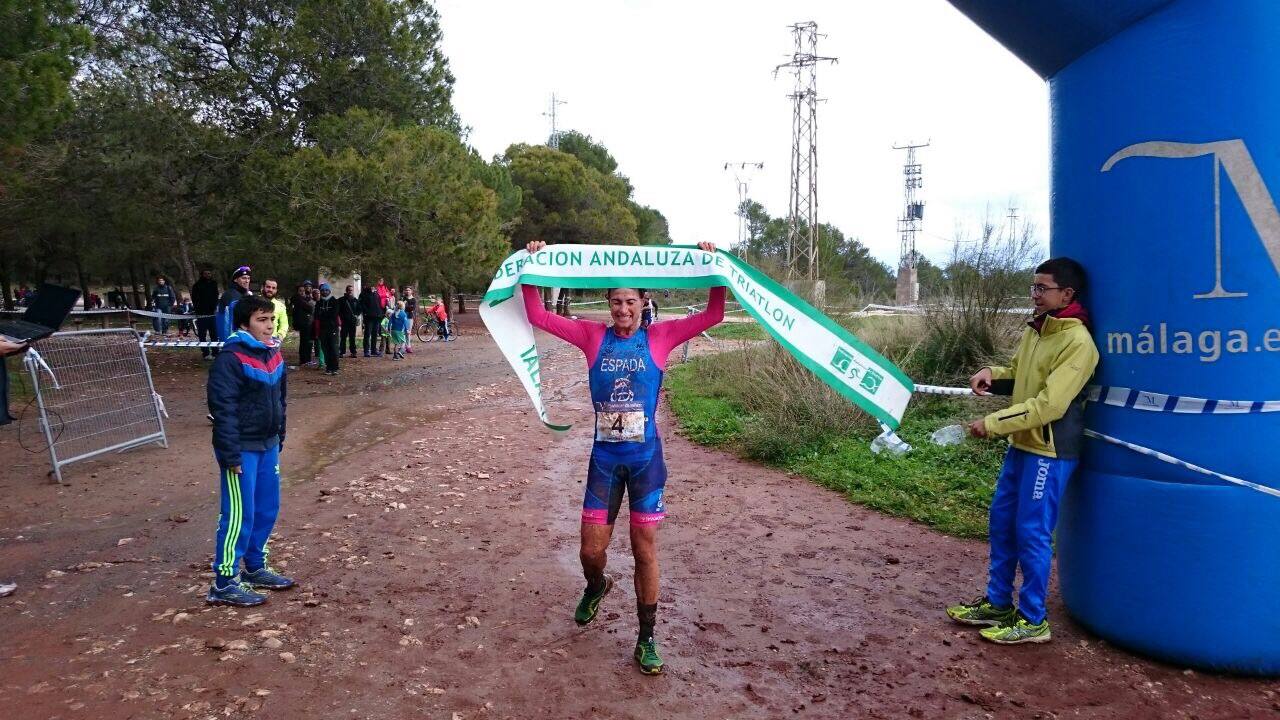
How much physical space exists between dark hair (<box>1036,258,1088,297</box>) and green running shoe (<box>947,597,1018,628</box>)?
1851 mm

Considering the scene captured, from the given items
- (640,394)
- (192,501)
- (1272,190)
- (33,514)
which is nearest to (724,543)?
(640,394)

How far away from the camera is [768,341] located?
13.0 m

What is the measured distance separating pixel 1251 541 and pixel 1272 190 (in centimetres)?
166

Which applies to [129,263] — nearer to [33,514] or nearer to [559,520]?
[33,514]

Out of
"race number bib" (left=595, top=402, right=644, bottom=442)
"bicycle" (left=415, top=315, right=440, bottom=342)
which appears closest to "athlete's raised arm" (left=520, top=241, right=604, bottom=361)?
"race number bib" (left=595, top=402, right=644, bottom=442)

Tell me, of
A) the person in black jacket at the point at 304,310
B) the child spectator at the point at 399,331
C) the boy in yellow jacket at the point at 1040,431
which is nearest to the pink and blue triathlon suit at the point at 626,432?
the boy in yellow jacket at the point at 1040,431

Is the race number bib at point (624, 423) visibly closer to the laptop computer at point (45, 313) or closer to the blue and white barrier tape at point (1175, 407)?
the blue and white barrier tape at point (1175, 407)

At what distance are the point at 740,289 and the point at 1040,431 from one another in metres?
1.78

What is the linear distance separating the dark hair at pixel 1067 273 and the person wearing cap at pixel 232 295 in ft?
22.1

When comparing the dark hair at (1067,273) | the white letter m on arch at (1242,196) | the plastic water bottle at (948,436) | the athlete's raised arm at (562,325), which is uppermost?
the white letter m on arch at (1242,196)

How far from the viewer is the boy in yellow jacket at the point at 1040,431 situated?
3982 mm

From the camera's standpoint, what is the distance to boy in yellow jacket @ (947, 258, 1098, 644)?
3.98m

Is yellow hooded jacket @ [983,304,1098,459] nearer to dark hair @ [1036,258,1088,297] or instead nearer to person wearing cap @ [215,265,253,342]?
dark hair @ [1036,258,1088,297]

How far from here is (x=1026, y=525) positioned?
418cm
